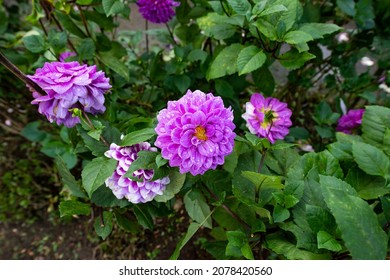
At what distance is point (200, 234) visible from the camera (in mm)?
1624

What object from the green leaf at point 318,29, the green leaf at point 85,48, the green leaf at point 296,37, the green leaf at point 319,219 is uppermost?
the green leaf at point 296,37

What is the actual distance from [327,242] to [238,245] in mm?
209

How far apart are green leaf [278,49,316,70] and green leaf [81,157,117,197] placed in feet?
1.64

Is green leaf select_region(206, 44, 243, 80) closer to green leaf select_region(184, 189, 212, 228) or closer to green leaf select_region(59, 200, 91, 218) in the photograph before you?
green leaf select_region(184, 189, 212, 228)

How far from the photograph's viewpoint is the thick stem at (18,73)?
0.77 m

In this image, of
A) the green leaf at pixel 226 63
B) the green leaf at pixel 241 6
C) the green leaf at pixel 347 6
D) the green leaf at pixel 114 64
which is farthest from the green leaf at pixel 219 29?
the green leaf at pixel 347 6

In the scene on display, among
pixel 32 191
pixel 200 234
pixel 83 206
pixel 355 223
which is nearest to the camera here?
pixel 355 223

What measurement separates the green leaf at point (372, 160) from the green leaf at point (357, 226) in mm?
177

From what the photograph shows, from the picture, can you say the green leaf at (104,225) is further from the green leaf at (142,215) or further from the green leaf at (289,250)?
the green leaf at (289,250)

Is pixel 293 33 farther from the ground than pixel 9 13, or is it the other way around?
pixel 293 33

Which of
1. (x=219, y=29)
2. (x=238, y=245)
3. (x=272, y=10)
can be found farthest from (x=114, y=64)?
(x=238, y=245)

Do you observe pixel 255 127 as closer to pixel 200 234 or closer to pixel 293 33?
pixel 293 33

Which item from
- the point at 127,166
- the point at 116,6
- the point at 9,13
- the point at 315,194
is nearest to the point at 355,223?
the point at 315,194
